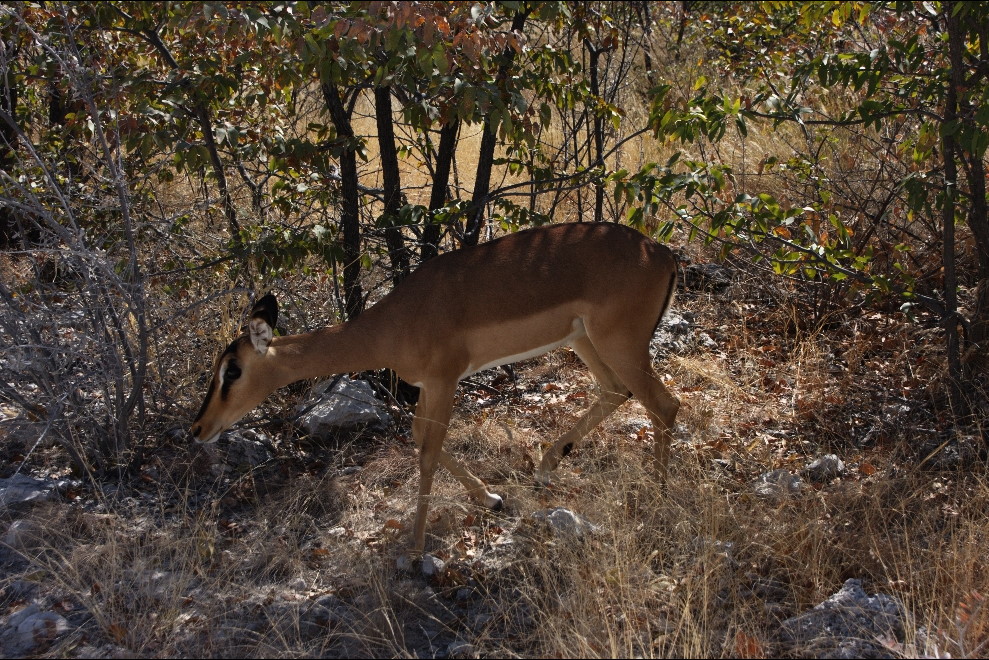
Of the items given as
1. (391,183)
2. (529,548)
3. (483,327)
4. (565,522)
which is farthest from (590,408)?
(391,183)

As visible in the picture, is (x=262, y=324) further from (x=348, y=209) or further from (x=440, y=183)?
(x=440, y=183)

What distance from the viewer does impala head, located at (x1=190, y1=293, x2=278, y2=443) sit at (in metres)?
5.15

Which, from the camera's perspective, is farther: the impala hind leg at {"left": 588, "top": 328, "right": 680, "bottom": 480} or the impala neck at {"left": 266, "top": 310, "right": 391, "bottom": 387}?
the impala hind leg at {"left": 588, "top": 328, "right": 680, "bottom": 480}

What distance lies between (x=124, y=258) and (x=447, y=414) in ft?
7.94

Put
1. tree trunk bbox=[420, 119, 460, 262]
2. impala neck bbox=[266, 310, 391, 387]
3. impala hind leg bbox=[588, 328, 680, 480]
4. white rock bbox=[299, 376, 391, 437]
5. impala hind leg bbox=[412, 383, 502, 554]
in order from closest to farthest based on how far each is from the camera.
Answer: impala hind leg bbox=[412, 383, 502, 554], impala neck bbox=[266, 310, 391, 387], impala hind leg bbox=[588, 328, 680, 480], white rock bbox=[299, 376, 391, 437], tree trunk bbox=[420, 119, 460, 262]

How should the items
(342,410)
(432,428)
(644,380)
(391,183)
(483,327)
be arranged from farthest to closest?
(391,183) → (342,410) → (644,380) → (483,327) → (432,428)

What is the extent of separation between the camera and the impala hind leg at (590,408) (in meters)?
6.05

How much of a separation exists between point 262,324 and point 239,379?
1.11 ft

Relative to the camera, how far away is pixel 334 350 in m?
5.43

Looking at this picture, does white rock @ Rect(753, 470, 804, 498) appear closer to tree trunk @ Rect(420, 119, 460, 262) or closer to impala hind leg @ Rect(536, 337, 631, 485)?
impala hind leg @ Rect(536, 337, 631, 485)

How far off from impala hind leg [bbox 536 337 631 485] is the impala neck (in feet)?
→ 4.15

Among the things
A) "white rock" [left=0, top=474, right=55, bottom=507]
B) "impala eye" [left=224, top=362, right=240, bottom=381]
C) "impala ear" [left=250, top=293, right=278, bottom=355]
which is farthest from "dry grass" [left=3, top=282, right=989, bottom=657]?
"impala ear" [left=250, top=293, right=278, bottom=355]

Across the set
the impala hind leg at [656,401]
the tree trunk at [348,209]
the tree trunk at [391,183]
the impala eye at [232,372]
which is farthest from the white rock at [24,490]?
the impala hind leg at [656,401]

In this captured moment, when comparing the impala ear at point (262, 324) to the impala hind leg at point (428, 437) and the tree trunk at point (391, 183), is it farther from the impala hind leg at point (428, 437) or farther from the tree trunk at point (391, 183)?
the tree trunk at point (391, 183)
